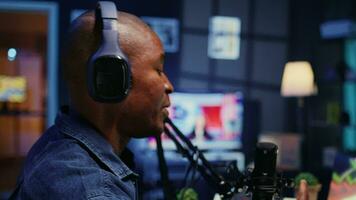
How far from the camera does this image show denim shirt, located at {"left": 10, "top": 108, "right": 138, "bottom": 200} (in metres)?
0.66

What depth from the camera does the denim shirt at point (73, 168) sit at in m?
0.66

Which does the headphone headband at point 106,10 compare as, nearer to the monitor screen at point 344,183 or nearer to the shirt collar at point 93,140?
the shirt collar at point 93,140

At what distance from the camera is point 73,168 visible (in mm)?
672

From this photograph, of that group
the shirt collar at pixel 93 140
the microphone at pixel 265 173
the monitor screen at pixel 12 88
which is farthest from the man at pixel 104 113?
the monitor screen at pixel 12 88

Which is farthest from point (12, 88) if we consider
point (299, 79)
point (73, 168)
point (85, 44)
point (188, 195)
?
point (73, 168)

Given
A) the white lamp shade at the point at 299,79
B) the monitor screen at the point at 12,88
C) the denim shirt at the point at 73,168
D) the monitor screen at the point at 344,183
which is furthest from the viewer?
the monitor screen at the point at 12,88

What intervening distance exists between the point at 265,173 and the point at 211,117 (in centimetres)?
304

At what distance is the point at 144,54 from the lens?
0.80 m

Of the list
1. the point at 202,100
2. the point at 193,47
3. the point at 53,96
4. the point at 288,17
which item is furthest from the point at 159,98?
the point at 288,17

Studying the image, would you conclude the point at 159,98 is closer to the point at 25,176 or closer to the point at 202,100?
the point at 25,176

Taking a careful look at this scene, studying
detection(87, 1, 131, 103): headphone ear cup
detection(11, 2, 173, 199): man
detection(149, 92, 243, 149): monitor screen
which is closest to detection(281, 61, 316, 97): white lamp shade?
detection(149, 92, 243, 149): monitor screen

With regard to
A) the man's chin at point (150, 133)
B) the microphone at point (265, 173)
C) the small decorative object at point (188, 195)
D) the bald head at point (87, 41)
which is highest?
the bald head at point (87, 41)

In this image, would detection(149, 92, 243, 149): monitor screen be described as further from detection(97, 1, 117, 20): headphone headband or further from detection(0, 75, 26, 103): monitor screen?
detection(97, 1, 117, 20): headphone headband

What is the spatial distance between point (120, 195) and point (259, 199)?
21 centimetres
